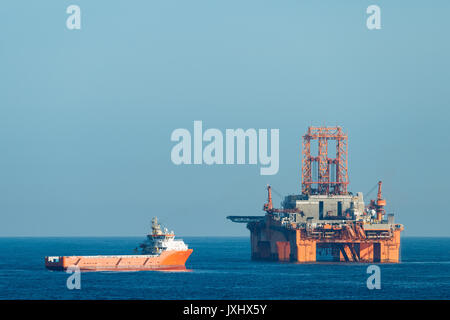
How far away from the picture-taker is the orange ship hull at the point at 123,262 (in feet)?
457

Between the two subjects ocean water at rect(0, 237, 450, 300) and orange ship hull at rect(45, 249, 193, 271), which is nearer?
ocean water at rect(0, 237, 450, 300)

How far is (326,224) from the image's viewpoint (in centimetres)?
16062

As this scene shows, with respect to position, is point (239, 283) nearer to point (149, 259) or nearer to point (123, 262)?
point (149, 259)

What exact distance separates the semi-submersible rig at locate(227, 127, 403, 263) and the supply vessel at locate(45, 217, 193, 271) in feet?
91.7

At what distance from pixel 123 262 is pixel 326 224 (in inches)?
1488

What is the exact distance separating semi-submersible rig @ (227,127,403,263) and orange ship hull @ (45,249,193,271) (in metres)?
28.0

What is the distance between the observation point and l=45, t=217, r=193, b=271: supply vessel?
457ft

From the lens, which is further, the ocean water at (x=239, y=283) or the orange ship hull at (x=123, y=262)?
the orange ship hull at (x=123, y=262)

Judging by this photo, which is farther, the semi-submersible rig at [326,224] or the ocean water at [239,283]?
the semi-submersible rig at [326,224]

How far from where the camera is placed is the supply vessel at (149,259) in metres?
139

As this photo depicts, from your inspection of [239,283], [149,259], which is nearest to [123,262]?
[149,259]

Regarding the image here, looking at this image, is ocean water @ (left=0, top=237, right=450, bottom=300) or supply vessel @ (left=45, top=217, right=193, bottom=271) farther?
supply vessel @ (left=45, top=217, right=193, bottom=271)
